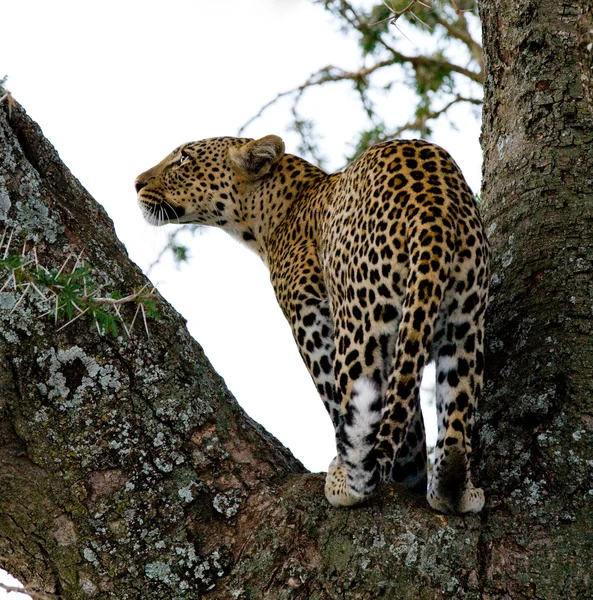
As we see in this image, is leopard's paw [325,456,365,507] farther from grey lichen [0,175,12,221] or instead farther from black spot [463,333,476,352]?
grey lichen [0,175,12,221]

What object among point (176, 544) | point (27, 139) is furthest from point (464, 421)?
point (27, 139)

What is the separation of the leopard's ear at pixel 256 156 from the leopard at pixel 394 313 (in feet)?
3.31

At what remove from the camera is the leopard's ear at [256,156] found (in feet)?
22.3

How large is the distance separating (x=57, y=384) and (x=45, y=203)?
786 mm

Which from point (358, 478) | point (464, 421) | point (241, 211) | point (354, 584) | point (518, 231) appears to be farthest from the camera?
point (241, 211)

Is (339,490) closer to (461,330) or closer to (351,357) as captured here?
(351,357)

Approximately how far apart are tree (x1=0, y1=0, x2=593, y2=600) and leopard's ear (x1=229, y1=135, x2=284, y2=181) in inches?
103

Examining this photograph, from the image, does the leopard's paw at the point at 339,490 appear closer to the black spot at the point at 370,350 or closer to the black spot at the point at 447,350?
the black spot at the point at 370,350

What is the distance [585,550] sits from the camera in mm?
3695

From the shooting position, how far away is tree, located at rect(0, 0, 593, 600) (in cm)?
366

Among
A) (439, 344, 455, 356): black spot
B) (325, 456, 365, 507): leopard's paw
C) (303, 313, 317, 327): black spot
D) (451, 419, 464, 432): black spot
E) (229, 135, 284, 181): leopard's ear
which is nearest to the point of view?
(325, 456, 365, 507): leopard's paw

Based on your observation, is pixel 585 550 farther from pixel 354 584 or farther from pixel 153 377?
pixel 153 377

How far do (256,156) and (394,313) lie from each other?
2763 millimetres

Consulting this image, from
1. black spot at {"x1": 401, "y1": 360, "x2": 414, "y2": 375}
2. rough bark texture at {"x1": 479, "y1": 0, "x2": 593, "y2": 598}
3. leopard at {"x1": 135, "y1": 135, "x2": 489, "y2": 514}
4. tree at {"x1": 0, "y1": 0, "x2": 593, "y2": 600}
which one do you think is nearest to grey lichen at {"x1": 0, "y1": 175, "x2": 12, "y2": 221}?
tree at {"x1": 0, "y1": 0, "x2": 593, "y2": 600}
